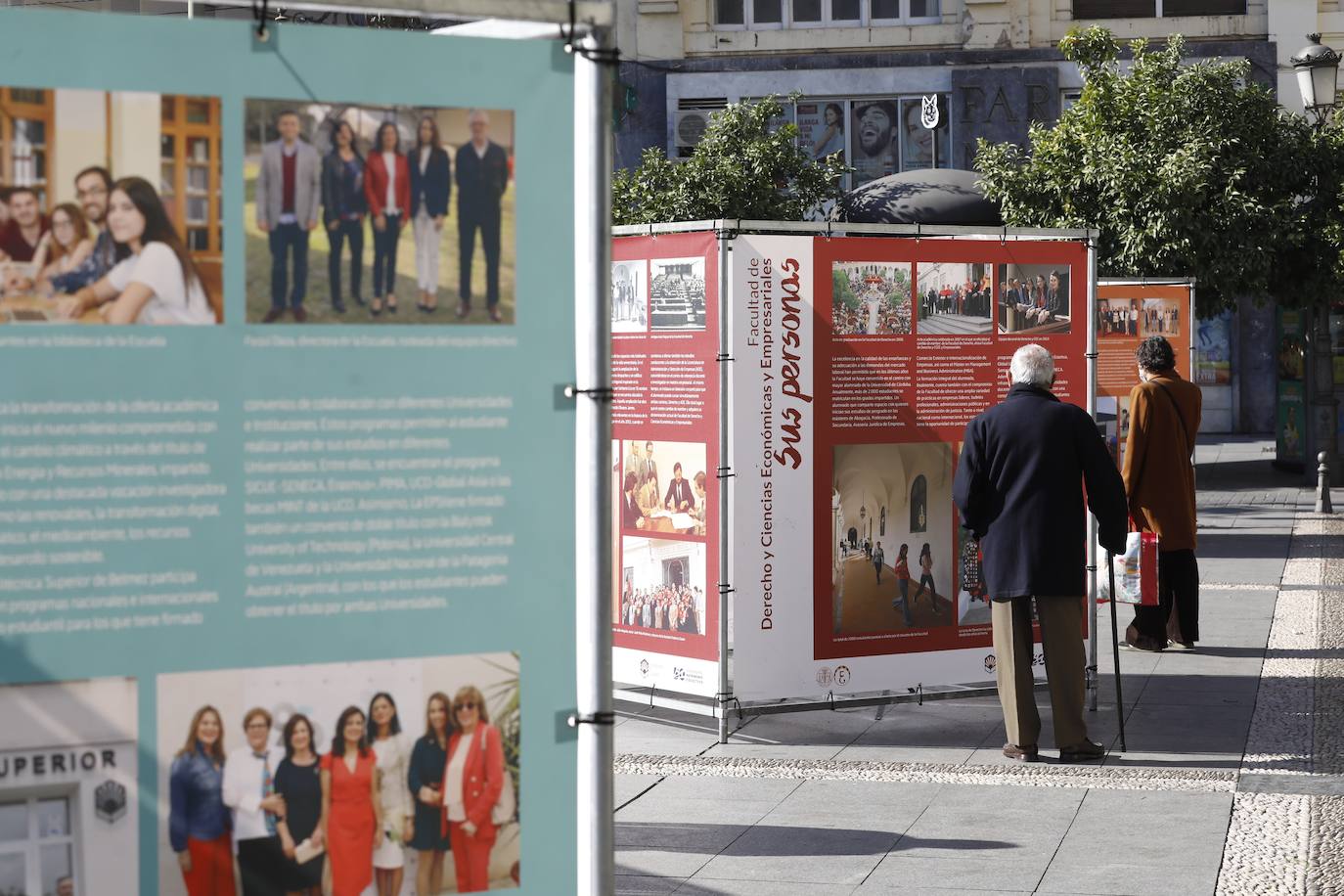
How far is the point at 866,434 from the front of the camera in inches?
342

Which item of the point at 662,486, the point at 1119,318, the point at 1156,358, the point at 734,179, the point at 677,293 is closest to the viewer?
the point at 677,293

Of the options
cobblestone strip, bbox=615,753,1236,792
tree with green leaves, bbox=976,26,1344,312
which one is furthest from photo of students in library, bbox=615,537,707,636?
tree with green leaves, bbox=976,26,1344,312

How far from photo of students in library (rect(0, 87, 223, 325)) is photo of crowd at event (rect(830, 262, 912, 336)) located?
575cm

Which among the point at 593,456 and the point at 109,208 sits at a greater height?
the point at 109,208

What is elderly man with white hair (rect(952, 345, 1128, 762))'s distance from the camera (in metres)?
7.82

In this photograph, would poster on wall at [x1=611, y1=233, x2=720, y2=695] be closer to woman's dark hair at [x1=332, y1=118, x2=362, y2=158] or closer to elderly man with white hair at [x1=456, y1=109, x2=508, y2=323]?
elderly man with white hair at [x1=456, y1=109, x2=508, y2=323]

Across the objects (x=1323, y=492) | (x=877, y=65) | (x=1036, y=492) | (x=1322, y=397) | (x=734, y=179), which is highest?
(x=877, y=65)

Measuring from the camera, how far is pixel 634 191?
81.1ft

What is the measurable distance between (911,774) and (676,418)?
6.85 feet

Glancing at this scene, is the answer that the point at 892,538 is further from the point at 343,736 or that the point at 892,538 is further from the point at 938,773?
the point at 343,736

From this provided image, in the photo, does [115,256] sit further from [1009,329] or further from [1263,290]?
[1263,290]

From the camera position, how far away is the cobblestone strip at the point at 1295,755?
6066mm

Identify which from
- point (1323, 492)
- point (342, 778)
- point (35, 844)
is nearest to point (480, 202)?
point (342, 778)

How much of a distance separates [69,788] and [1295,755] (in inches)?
258
